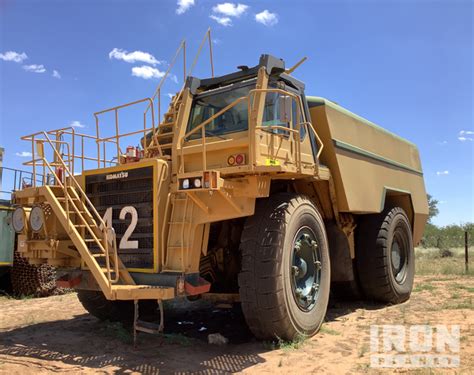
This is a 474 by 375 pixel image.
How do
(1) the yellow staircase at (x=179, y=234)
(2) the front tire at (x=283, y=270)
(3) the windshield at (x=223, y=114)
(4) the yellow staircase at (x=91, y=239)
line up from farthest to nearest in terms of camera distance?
(3) the windshield at (x=223, y=114), (1) the yellow staircase at (x=179, y=234), (2) the front tire at (x=283, y=270), (4) the yellow staircase at (x=91, y=239)

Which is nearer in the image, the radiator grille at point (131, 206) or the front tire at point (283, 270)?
the front tire at point (283, 270)

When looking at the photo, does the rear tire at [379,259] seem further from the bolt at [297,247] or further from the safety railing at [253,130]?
the bolt at [297,247]

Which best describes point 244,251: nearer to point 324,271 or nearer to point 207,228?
point 207,228

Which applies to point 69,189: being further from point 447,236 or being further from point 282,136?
point 447,236

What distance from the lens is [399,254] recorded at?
9.21 m

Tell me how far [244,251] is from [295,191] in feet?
5.35

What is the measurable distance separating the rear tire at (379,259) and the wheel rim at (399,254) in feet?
0.07

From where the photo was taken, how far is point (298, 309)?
5.59 metres

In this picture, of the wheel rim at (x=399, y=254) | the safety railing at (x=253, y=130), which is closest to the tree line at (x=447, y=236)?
the wheel rim at (x=399, y=254)

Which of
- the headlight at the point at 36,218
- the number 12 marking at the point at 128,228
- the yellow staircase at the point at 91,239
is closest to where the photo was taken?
the yellow staircase at the point at 91,239

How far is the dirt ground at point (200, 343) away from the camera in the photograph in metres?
4.84

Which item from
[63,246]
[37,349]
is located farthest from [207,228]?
[37,349]

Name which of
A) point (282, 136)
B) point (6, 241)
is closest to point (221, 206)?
point (282, 136)

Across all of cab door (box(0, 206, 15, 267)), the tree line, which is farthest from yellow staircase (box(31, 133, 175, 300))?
the tree line
